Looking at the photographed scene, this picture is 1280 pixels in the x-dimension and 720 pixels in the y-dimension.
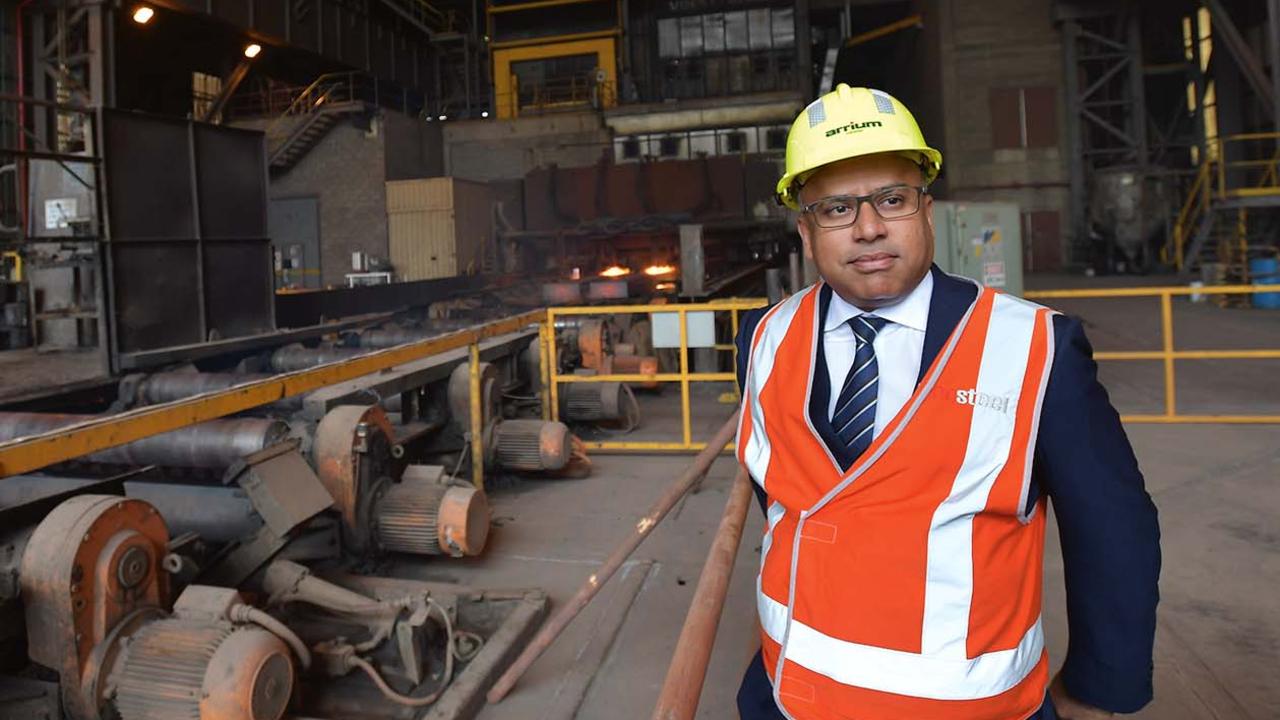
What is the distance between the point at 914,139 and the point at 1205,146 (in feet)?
89.0

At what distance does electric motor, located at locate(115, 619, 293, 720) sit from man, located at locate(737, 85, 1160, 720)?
1880 millimetres

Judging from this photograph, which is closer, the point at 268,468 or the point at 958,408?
the point at 958,408

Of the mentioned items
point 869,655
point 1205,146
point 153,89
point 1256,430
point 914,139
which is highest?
point 153,89

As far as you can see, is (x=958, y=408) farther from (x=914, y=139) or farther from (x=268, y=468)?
(x=268, y=468)

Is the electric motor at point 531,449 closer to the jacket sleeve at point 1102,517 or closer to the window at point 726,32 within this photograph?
the jacket sleeve at point 1102,517

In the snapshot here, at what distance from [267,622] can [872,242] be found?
8.21ft

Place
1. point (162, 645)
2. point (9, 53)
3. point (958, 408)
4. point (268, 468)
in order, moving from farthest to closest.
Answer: point (9, 53) → point (268, 468) → point (162, 645) → point (958, 408)

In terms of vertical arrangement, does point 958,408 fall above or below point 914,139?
below

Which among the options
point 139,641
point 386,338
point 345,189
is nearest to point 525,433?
point 386,338

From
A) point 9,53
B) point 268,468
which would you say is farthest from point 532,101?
point 268,468

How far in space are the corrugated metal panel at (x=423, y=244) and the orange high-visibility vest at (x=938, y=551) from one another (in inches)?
798

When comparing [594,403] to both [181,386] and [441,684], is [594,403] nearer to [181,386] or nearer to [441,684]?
[181,386]

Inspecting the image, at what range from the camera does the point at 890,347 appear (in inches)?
59.5

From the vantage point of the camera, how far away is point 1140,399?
7.93 metres
